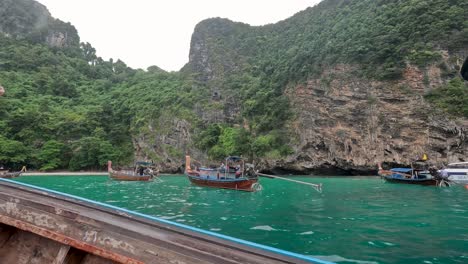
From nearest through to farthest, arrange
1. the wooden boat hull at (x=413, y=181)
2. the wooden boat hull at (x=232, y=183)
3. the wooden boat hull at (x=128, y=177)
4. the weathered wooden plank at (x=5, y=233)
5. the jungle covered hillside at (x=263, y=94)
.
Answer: the weathered wooden plank at (x=5, y=233) → the wooden boat hull at (x=232, y=183) → the wooden boat hull at (x=413, y=181) → the wooden boat hull at (x=128, y=177) → the jungle covered hillside at (x=263, y=94)

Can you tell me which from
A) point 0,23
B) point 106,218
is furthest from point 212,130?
point 0,23

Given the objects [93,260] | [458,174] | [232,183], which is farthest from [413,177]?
[93,260]

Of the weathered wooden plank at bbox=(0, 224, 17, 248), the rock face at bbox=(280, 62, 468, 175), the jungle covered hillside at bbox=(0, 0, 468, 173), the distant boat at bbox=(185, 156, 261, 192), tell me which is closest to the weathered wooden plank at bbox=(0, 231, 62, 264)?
the weathered wooden plank at bbox=(0, 224, 17, 248)

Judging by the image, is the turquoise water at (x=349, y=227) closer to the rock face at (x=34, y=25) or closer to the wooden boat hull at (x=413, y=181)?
the wooden boat hull at (x=413, y=181)

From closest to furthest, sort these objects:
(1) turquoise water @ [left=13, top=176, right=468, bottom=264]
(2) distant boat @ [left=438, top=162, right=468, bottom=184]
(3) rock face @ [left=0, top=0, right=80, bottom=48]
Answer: (1) turquoise water @ [left=13, top=176, right=468, bottom=264], (2) distant boat @ [left=438, top=162, right=468, bottom=184], (3) rock face @ [left=0, top=0, right=80, bottom=48]

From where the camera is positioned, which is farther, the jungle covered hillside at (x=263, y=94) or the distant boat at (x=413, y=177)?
the jungle covered hillside at (x=263, y=94)

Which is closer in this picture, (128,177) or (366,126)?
(128,177)

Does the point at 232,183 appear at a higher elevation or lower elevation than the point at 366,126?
lower

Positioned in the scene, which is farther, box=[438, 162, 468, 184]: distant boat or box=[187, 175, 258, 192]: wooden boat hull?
box=[438, 162, 468, 184]: distant boat

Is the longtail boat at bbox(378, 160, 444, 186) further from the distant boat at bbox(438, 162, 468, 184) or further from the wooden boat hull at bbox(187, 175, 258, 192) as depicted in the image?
the wooden boat hull at bbox(187, 175, 258, 192)

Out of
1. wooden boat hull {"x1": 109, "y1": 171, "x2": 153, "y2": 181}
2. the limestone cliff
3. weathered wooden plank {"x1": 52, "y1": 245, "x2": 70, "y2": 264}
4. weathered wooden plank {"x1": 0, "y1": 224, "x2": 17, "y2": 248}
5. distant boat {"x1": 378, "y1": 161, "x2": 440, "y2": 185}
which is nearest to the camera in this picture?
weathered wooden plank {"x1": 52, "y1": 245, "x2": 70, "y2": 264}

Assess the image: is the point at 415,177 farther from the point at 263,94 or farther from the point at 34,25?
the point at 34,25

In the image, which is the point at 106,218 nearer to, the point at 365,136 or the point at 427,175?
the point at 427,175

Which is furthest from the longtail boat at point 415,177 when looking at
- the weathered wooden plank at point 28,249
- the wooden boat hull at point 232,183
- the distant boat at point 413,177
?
the weathered wooden plank at point 28,249
